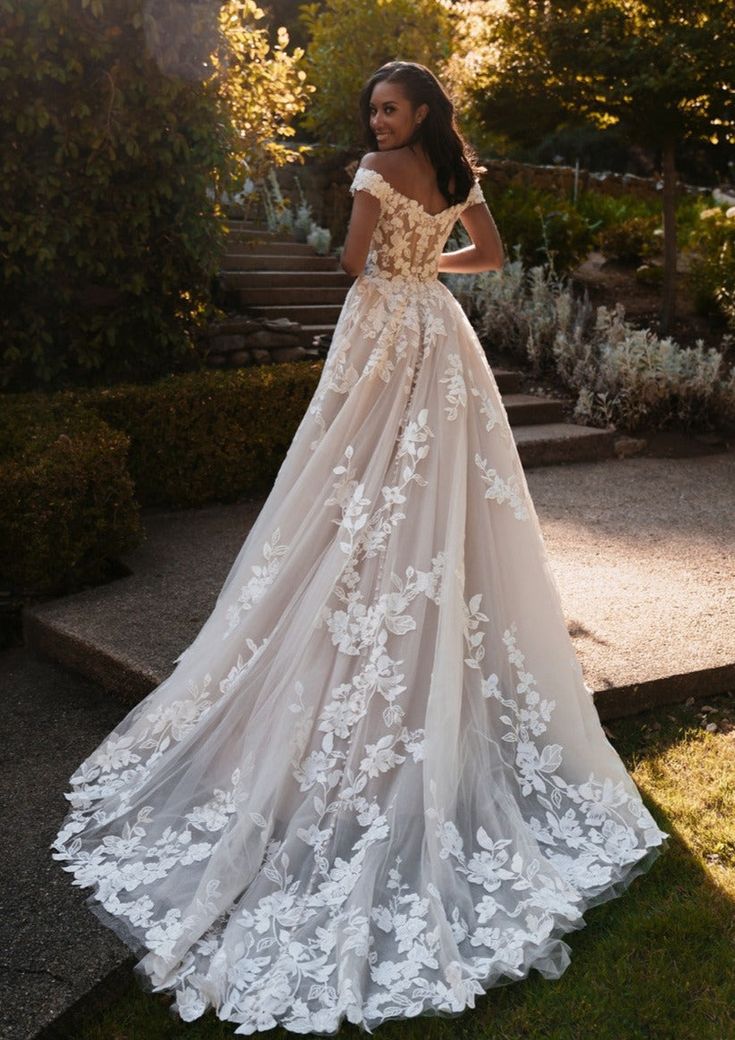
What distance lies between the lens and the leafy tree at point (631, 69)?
7656 millimetres

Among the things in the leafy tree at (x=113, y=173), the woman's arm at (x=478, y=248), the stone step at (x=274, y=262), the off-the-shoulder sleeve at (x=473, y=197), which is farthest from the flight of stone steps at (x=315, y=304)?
the off-the-shoulder sleeve at (x=473, y=197)

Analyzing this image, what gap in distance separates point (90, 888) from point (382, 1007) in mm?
881

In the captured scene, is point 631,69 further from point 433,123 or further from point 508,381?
point 433,123

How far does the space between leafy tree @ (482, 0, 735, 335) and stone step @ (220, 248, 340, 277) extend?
193 centimetres

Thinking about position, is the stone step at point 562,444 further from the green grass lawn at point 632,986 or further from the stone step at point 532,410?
the green grass lawn at point 632,986

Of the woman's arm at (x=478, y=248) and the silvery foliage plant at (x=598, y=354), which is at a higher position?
the woman's arm at (x=478, y=248)

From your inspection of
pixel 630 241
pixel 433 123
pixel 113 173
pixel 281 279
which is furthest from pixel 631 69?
pixel 433 123

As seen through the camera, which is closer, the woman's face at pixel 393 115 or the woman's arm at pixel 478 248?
the woman's face at pixel 393 115

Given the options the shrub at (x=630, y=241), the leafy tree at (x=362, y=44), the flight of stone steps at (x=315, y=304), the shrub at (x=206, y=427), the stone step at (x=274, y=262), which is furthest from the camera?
the leafy tree at (x=362, y=44)

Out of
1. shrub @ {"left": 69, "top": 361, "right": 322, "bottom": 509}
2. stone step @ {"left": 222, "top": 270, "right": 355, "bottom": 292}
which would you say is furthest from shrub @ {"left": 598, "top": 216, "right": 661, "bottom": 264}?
shrub @ {"left": 69, "top": 361, "right": 322, "bottom": 509}

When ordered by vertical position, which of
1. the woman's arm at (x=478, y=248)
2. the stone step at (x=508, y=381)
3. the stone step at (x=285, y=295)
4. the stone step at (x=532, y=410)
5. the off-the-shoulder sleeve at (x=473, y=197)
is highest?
the off-the-shoulder sleeve at (x=473, y=197)

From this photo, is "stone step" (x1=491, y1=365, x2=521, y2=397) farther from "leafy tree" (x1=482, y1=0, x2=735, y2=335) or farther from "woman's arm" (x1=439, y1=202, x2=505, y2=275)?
"woman's arm" (x1=439, y1=202, x2=505, y2=275)

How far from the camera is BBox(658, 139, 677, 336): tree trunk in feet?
27.9

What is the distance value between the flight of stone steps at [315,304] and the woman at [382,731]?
12.3 feet
